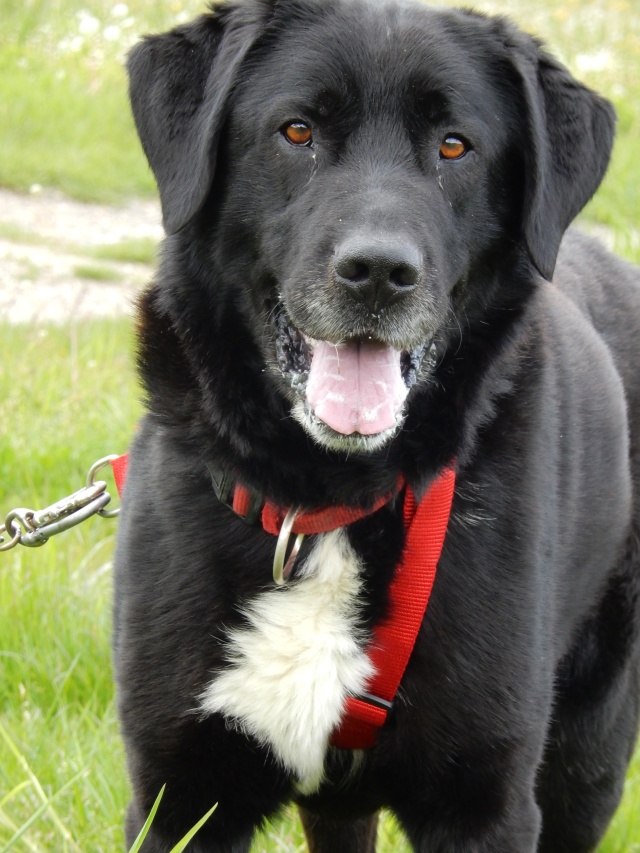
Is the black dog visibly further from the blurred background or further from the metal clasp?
the blurred background

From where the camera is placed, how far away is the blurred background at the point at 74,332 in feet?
10.2

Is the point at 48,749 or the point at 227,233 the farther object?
the point at 48,749

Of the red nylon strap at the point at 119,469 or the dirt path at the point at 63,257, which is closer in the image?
the red nylon strap at the point at 119,469

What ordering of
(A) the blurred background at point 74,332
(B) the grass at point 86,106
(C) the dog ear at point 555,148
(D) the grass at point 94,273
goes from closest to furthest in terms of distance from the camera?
(C) the dog ear at point 555,148, (A) the blurred background at point 74,332, (D) the grass at point 94,273, (B) the grass at point 86,106

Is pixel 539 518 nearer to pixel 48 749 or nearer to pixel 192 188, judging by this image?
pixel 192 188

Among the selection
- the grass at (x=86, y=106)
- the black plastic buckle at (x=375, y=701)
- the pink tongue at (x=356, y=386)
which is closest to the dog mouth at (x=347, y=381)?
the pink tongue at (x=356, y=386)

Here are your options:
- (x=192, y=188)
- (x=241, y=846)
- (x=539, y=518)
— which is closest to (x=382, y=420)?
(x=539, y=518)

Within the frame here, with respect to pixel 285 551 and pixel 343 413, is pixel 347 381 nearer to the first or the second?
pixel 343 413

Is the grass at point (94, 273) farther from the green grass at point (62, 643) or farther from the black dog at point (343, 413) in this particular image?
the black dog at point (343, 413)

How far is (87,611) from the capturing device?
12.1ft

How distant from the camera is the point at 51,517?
3053mm

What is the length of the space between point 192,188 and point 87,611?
5.17ft

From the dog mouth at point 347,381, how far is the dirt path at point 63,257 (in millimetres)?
3551

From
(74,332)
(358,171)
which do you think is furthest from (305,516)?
(74,332)
